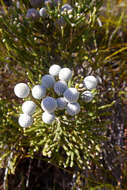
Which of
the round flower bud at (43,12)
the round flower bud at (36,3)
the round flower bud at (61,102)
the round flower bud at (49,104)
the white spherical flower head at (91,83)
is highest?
the round flower bud at (36,3)

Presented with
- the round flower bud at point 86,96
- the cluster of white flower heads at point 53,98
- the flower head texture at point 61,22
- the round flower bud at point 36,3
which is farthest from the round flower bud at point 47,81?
the round flower bud at point 36,3

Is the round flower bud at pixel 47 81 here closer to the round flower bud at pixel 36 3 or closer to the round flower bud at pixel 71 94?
the round flower bud at pixel 71 94

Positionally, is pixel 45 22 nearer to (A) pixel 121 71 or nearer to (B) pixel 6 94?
(B) pixel 6 94

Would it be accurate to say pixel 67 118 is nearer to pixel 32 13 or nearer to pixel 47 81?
pixel 47 81

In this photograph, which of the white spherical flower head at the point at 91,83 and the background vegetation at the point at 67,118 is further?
the background vegetation at the point at 67,118

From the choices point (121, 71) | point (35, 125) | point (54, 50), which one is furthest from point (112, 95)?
point (35, 125)

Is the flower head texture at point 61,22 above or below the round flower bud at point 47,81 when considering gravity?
above

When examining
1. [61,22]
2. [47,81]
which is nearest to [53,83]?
[47,81]

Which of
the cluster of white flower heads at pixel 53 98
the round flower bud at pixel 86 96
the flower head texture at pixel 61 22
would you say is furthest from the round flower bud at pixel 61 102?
the flower head texture at pixel 61 22
